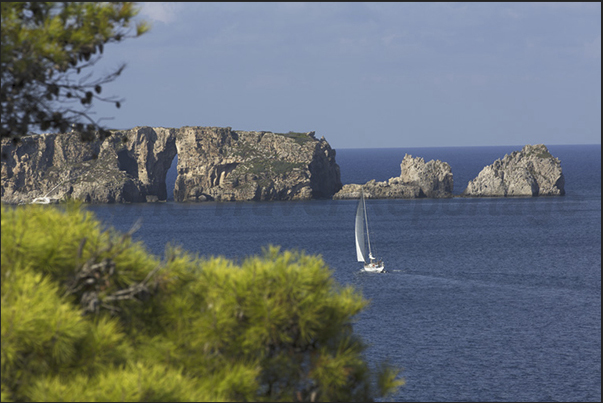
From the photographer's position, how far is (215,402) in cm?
1158

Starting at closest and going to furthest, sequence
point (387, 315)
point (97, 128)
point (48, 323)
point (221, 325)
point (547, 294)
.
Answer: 1. point (48, 323)
2. point (221, 325)
3. point (97, 128)
4. point (387, 315)
5. point (547, 294)

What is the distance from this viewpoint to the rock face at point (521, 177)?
190875mm

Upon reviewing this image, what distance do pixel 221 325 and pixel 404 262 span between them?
91058 millimetres

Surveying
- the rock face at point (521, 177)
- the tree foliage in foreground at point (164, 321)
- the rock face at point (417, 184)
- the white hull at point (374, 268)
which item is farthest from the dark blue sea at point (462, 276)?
the tree foliage in foreground at point (164, 321)

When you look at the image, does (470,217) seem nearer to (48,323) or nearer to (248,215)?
(248,215)

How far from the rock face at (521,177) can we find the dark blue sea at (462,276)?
11.9 feet

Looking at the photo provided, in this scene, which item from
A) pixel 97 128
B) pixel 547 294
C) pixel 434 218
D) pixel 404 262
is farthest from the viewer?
pixel 434 218

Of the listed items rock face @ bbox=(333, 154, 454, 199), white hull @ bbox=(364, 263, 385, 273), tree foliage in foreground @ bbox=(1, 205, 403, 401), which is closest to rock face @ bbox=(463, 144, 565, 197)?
rock face @ bbox=(333, 154, 454, 199)

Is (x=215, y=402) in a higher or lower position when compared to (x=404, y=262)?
higher

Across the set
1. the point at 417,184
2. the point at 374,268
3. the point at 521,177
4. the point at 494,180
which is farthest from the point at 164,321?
the point at 521,177

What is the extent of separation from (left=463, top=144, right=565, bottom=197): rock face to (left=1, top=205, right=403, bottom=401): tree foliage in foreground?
18264cm

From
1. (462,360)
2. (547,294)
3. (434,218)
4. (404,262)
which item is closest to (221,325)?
(462,360)

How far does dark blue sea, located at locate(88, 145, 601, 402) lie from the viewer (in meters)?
51.8

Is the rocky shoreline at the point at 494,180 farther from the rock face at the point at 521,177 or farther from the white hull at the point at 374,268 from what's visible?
the white hull at the point at 374,268
